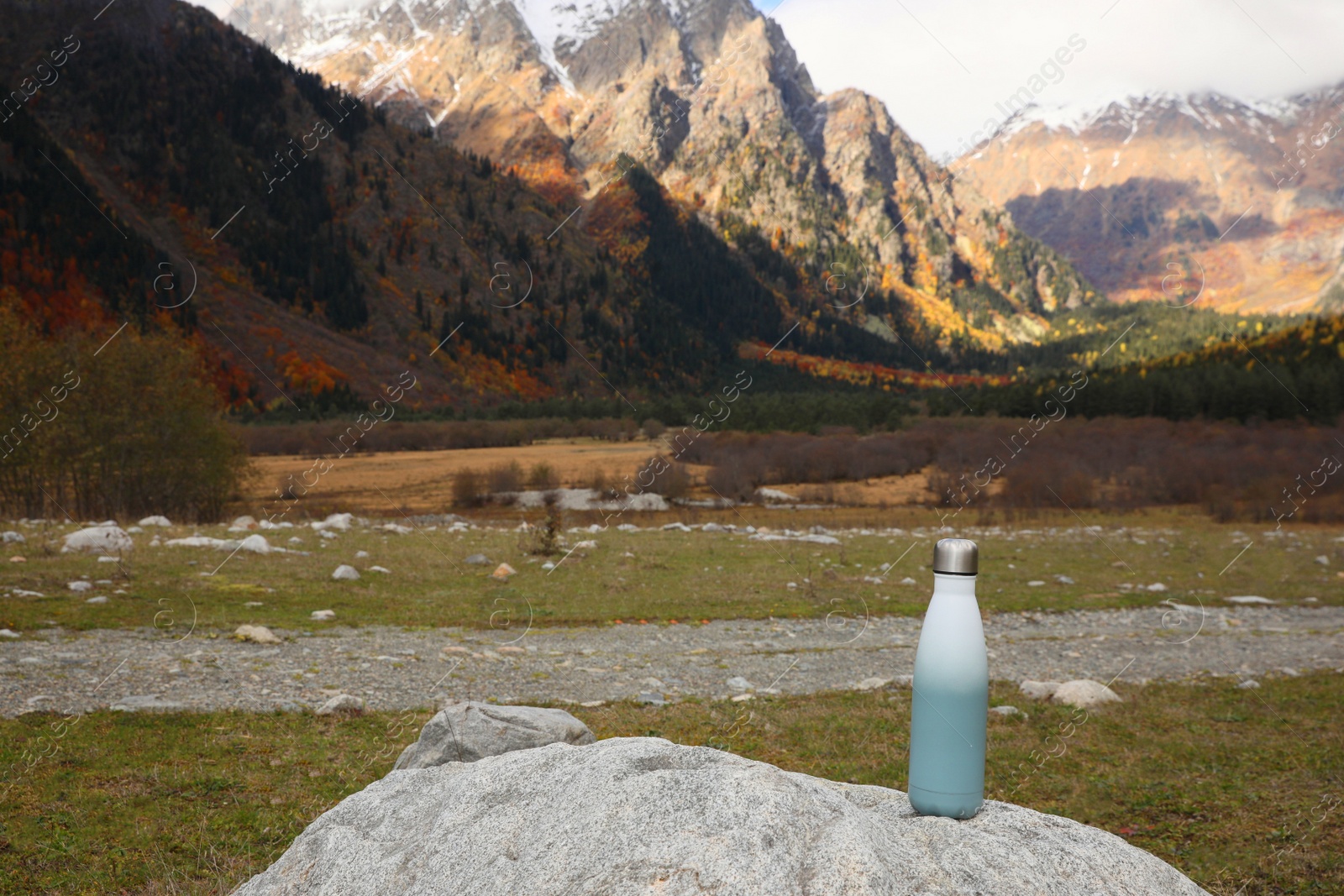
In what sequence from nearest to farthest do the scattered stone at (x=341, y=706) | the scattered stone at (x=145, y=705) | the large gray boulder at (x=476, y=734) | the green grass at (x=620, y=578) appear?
the large gray boulder at (x=476, y=734)
the scattered stone at (x=145, y=705)
the scattered stone at (x=341, y=706)
the green grass at (x=620, y=578)

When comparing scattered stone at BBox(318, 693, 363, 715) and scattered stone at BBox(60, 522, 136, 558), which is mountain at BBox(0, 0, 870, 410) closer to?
scattered stone at BBox(60, 522, 136, 558)

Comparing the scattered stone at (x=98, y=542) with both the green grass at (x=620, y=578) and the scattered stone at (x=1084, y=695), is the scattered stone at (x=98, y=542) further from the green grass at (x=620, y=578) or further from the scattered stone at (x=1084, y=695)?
the scattered stone at (x=1084, y=695)

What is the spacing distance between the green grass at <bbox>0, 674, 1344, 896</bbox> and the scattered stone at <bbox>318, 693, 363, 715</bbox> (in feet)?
0.57

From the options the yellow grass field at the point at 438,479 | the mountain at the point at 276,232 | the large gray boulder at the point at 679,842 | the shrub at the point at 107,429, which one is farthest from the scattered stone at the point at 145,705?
the mountain at the point at 276,232

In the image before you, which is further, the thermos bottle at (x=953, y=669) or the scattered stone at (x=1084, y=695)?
the scattered stone at (x=1084, y=695)

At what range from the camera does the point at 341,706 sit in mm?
9797

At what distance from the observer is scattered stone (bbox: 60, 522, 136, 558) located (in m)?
19.7

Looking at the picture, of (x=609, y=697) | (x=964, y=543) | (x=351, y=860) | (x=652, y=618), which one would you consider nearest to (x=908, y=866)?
(x=964, y=543)

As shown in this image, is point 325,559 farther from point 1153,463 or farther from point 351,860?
point 1153,463

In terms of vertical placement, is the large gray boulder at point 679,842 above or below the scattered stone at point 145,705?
above

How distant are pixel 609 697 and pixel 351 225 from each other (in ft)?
541

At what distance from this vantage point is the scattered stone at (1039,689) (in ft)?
39.1

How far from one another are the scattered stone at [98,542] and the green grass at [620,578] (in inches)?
18.4

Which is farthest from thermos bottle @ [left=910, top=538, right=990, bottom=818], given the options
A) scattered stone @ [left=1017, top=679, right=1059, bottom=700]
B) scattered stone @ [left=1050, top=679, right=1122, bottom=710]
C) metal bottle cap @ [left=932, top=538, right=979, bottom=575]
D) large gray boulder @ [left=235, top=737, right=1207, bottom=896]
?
scattered stone @ [left=1017, top=679, right=1059, bottom=700]
